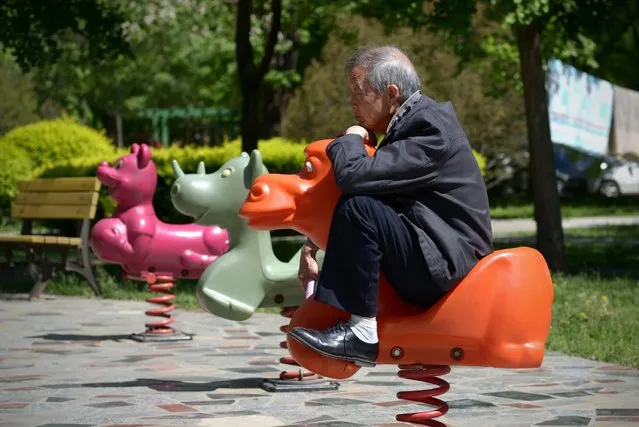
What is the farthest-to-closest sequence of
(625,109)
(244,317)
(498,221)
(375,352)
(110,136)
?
(110,136) < (498,221) < (625,109) < (244,317) < (375,352)

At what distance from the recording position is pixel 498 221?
2775cm

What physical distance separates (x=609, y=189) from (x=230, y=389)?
3227 cm

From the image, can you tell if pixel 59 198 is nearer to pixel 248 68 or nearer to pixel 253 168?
pixel 248 68

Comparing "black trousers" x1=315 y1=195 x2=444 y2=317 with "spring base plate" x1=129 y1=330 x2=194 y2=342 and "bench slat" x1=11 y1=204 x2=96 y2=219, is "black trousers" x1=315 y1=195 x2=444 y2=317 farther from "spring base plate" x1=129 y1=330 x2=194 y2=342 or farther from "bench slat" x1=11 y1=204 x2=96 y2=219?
"bench slat" x1=11 y1=204 x2=96 y2=219

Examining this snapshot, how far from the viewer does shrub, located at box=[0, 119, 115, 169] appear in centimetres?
2748

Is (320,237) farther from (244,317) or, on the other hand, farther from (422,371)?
(244,317)

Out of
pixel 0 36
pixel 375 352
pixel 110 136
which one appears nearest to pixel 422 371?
pixel 375 352

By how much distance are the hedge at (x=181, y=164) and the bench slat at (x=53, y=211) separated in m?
4.21

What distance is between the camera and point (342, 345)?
446cm

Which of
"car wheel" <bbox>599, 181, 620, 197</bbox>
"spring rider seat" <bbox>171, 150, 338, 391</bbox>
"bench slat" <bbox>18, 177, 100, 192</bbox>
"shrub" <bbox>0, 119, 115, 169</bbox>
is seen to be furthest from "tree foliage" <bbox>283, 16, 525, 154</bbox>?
"spring rider seat" <bbox>171, 150, 338, 391</bbox>

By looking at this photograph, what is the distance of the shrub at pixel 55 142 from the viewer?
27484 mm

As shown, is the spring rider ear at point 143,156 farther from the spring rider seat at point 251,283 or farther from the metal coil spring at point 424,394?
the metal coil spring at point 424,394

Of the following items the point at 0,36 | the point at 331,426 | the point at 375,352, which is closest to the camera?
the point at 375,352

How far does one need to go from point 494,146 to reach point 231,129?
30.0 m
